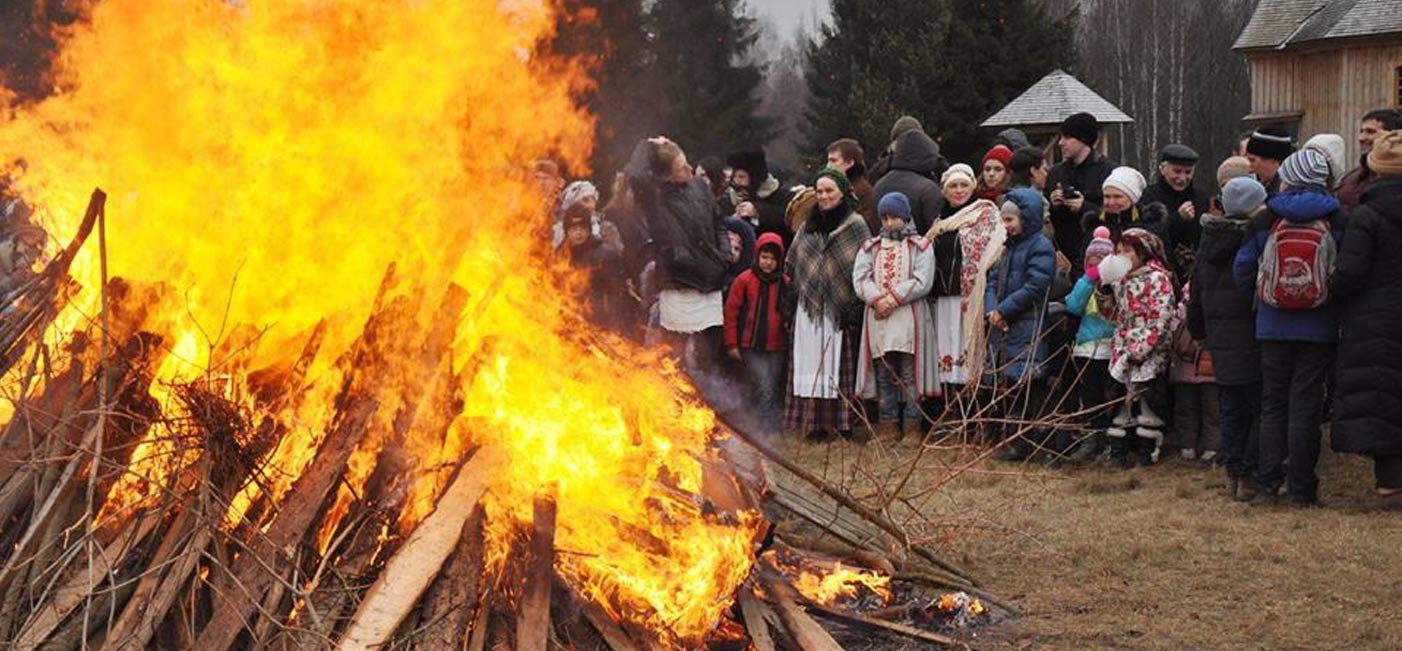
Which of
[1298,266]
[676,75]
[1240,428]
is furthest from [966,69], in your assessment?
[1298,266]

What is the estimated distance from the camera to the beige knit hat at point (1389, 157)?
313 inches

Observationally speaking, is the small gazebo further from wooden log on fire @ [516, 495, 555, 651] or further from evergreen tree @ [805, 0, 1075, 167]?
wooden log on fire @ [516, 495, 555, 651]

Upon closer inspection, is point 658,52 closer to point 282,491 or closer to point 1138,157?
point 1138,157

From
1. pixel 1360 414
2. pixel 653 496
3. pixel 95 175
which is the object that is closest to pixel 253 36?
pixel 95 175

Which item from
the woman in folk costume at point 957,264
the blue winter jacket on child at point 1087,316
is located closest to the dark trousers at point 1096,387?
the blue winter jacket on child at point 1087,316

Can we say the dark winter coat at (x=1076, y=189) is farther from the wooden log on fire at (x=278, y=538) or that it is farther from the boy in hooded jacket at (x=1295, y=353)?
the wooden log on fire at (x=278, y=538)

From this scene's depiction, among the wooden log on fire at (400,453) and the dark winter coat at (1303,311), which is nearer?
the wooden log on fire at (400,453)

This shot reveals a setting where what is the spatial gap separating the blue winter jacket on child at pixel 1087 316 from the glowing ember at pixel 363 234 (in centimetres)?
434

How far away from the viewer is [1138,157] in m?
47.2

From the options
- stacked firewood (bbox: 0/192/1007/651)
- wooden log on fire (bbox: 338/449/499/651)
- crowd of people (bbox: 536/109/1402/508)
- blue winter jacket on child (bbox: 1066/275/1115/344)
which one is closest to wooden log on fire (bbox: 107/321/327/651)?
stacked firewood (bbox: 0/192/1007/651)

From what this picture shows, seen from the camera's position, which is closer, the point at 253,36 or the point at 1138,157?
the point at 253,36

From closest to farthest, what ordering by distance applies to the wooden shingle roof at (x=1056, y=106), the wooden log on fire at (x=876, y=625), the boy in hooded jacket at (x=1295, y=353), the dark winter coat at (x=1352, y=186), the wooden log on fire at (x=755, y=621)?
the wooden log on fire at (x=755, y=621)
the wooden log on fire at (x=876, y=625)
the boy in hooded jacket at (x=1295, y=353)
the dark winter coat at (x=1352, y=186)
the wooden shingle roof at (x=1056, y=106)

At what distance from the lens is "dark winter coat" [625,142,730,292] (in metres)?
11.5

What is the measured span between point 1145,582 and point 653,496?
247 cm
